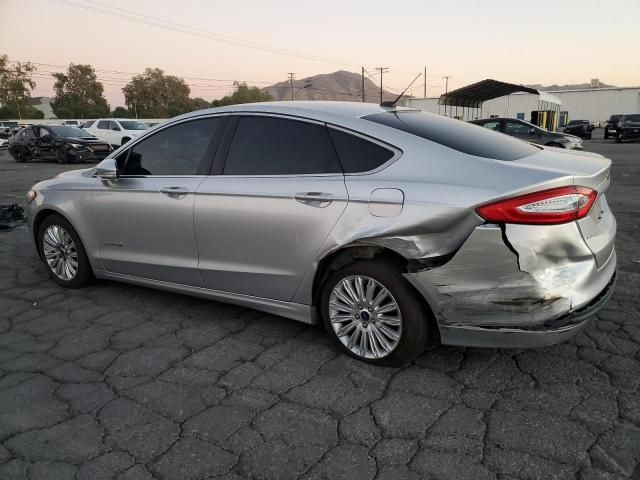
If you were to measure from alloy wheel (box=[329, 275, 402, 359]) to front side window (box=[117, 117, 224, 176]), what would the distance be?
4.75 feet

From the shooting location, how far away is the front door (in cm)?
365

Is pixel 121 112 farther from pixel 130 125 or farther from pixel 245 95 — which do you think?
pixel 130 125

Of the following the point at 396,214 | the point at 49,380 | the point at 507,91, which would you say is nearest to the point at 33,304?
the point at 49,380

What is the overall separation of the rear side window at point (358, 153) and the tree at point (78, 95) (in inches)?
3885

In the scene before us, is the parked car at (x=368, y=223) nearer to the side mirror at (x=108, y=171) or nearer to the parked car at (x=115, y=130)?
the side mirror at (x=108, y=171)

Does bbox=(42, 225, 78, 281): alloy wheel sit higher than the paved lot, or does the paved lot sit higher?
bbox=(42, 225, 78, 281): alloy wheel

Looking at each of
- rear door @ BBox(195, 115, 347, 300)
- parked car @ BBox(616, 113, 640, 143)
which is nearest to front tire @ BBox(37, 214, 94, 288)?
rear door @ BBox(195, 115, 347, 300)

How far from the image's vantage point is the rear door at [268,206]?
10.1 ft

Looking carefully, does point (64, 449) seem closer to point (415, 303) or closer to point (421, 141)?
point (415, 303)

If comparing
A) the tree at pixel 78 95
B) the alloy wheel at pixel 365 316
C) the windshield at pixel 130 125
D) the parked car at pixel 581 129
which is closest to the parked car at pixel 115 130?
the windshield at pixel 130 125

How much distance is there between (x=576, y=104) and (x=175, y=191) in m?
74.2

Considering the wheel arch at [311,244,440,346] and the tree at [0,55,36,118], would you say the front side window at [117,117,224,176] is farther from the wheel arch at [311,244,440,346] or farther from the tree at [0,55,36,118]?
the tree at [0,55,36,118]

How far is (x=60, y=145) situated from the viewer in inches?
738

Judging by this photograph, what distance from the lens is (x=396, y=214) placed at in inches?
109
